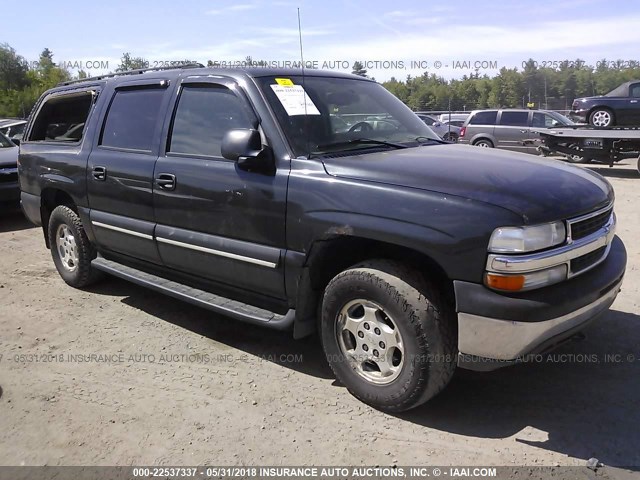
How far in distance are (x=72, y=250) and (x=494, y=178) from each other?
13.6 ft

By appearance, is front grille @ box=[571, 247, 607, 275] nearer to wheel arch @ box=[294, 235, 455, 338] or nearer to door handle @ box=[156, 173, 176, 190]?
wheel arch @ box=[294, 235, 455, 338]

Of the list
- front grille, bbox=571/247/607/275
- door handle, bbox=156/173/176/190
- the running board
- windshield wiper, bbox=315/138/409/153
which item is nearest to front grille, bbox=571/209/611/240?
front grille, bbox=571/247/607/275

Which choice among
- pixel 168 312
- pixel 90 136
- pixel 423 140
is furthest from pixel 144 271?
pixel 423 140

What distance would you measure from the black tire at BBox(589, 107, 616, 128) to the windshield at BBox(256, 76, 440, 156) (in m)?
13.7

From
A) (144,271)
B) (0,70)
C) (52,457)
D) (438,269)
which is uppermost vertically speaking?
(0,70)

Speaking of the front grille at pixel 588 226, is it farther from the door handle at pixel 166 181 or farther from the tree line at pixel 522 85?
the tree line at pixel 522 85

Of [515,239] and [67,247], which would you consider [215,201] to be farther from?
[67,247]

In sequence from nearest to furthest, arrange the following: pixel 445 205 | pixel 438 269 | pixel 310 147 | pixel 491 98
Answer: pixel 445 205 → pixel 438 269 → pixel 310 147 → pixel 491 98

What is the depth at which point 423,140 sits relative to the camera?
412 centimetres

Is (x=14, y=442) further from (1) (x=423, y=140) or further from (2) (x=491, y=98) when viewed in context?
(2) (x=491, y=98)

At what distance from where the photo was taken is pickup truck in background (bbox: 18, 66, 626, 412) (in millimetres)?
2758

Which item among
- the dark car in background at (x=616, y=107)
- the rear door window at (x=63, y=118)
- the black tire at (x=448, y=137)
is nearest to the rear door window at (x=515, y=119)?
the dark car in background at (x=616, y=107)

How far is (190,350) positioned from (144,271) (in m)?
0.93

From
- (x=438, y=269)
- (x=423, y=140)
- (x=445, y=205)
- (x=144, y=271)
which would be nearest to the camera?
(x=445, y=205)
